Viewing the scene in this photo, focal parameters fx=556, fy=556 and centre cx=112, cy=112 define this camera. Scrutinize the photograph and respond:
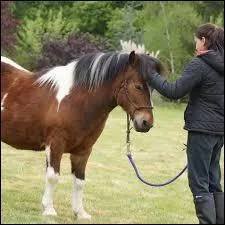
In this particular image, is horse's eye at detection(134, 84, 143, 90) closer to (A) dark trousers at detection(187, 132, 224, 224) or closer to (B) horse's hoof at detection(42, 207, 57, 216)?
(A) dark trousers at detection(187, 132, 224, 224)

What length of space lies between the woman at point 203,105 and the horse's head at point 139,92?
0.63 meters

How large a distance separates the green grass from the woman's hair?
7.30ft

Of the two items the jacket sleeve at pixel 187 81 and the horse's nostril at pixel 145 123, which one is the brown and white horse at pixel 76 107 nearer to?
the horse's nostril at pixel 145 123

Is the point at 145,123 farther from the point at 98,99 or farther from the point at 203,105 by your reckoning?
the point at 203,105

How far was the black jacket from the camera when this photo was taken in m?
4.70

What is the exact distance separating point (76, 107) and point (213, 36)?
1787 mm

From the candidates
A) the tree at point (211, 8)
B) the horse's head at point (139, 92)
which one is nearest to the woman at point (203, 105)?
the horse's head at point (139, 92)

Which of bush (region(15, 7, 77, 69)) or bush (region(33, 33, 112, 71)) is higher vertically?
bush (region(33, 33, 112, 71))

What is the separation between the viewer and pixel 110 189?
317 inches

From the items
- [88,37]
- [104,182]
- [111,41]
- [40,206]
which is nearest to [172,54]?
[88,37]

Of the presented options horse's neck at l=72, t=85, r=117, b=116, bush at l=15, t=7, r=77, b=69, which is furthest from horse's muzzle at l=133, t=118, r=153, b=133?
bush at l=15, t=7, r=77, b=69

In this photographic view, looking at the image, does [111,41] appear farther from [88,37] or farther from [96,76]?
[96,76]

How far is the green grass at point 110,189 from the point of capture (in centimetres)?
625

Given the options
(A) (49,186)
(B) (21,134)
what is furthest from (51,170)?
(B) (21,134)
